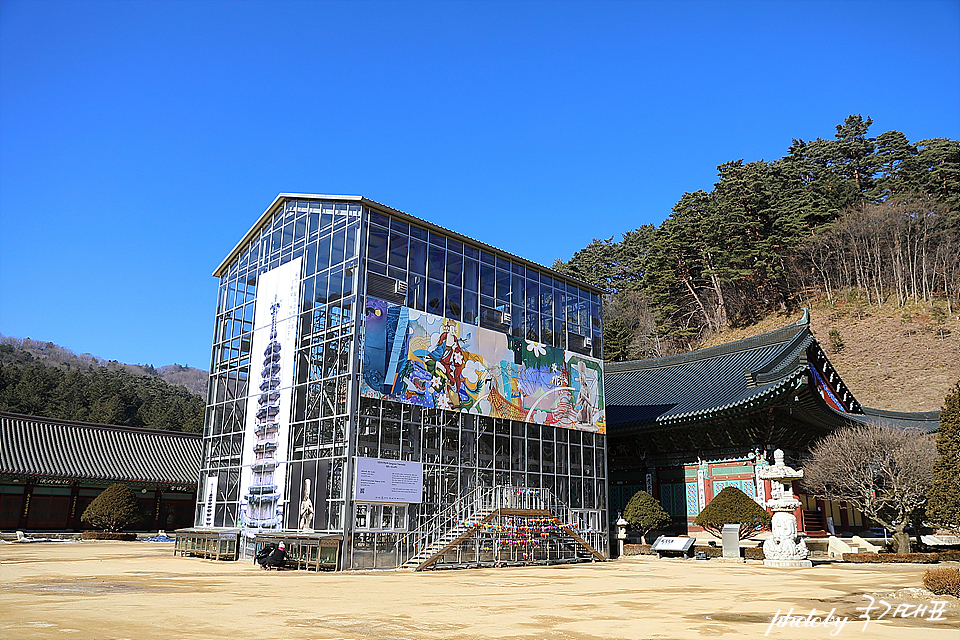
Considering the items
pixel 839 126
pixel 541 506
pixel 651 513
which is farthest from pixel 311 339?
pixel 839 126

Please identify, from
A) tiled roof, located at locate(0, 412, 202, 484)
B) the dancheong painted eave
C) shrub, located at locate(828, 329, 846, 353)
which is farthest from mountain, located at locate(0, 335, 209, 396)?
shrub, located at locate(828, 329, 846, 353)

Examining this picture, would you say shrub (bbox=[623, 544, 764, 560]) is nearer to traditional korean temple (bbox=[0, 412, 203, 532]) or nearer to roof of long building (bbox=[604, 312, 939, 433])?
roof of long building (bbox=[604, 312, 939, 433])

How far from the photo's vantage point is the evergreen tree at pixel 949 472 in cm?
1653

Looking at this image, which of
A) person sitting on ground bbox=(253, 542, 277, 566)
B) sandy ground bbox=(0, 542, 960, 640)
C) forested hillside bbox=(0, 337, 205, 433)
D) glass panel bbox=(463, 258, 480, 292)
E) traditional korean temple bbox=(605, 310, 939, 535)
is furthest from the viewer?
forested hillside bbox=(0, 337, 205, 433)

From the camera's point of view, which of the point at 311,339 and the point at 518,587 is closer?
the point at 518,587

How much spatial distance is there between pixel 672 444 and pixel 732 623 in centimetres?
2531

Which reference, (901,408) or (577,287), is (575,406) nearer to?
(577,287)

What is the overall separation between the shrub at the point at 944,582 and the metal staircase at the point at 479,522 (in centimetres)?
1329

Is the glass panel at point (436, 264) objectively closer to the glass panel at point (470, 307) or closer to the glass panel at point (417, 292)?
the glass panel at point (417, 292)

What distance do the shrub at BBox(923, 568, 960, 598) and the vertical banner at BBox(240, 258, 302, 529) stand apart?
1899 cm

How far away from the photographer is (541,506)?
91.9 feet

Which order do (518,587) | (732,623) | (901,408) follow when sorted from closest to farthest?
(732,623)
(518,587)
(901,408)

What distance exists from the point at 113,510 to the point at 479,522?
2462cm

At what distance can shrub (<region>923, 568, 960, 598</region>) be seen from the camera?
12922mm
